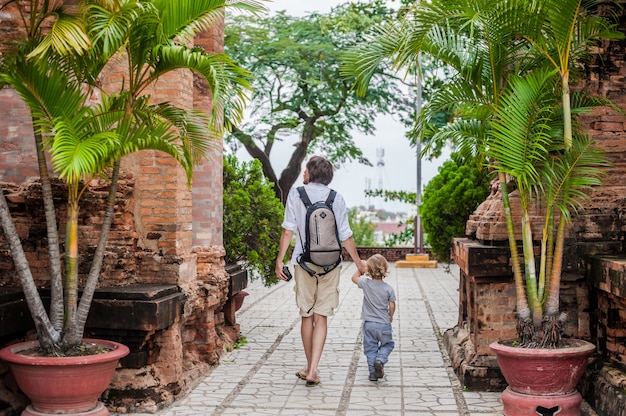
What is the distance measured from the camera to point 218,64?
537 centimetres

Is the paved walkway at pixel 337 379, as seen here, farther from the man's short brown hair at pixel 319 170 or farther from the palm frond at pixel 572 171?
the man's short brown hair at pixel 319 170

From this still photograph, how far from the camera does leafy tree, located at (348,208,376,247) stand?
27294 mm

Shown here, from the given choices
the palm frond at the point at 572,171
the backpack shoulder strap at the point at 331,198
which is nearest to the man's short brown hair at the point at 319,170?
the backpack shoulder strap at the point at 331,198

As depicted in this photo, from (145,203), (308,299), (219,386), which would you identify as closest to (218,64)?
(145,203)

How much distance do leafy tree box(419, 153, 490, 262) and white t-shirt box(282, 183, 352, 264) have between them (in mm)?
7949

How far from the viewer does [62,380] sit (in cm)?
496

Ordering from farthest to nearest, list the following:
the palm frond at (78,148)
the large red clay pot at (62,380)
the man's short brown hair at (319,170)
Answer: the man's short brown hair at (319,170) < the large red clay pot at (62,380) < the palm frond at (78,148)

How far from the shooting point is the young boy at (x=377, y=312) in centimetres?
701

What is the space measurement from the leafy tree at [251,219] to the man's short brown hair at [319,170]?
150 inches

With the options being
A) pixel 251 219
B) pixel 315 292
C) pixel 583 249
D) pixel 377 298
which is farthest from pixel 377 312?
pixel 251 219

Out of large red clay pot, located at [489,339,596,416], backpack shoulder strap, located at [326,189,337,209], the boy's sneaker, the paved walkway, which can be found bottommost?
the paved walkway

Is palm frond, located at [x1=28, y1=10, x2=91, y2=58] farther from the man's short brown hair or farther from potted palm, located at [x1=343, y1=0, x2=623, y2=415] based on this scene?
the man's short brown hair

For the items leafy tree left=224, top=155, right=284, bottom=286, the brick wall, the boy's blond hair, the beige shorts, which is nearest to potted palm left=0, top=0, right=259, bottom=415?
the brick wall

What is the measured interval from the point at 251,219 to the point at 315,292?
13.9 ft
